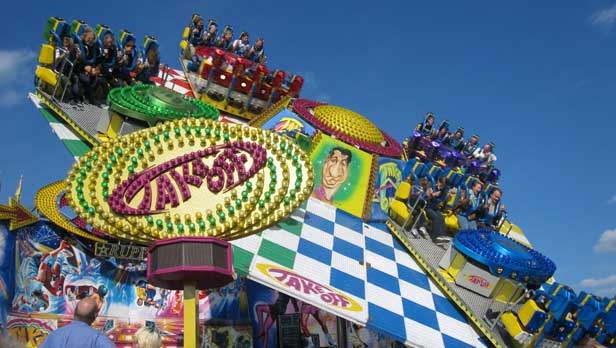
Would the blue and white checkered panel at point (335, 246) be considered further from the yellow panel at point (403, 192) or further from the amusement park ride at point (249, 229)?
the yellow panel at point (403, 192)

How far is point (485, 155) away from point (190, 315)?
15.5m

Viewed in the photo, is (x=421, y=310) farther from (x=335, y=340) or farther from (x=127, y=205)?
(x=127, y=205)

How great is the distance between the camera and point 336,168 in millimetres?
10727

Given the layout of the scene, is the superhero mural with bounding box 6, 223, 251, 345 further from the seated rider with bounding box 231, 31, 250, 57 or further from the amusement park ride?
the seated rider with bounding box 231, 31, 250, 57

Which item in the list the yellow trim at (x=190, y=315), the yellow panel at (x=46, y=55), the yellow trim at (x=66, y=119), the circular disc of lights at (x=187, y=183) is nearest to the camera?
the yellow trim at (x=190, y=315)

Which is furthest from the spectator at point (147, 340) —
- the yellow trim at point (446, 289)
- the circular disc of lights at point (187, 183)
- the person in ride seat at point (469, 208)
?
the person in ride seat at point (469, 208)

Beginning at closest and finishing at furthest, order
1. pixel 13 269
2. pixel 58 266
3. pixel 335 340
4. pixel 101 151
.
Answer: pixel 101 151 → pixel 13 269 → pixel 58 266 → pixel 335 340

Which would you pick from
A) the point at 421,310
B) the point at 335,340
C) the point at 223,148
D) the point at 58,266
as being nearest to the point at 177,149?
the point at 223,148

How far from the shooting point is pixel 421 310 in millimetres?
7973

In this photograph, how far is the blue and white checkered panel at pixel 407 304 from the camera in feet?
23.2

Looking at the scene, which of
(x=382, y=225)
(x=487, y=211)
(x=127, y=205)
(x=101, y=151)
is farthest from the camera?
(x=487, y=211)

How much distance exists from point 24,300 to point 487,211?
10.5 meters

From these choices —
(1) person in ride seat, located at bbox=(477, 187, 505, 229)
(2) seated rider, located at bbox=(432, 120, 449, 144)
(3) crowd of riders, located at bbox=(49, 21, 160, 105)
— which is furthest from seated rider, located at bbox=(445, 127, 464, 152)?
(3) crowd of riders, located at bbox=(49, 21, 160, 105)

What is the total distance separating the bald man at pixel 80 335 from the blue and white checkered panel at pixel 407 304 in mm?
4184
